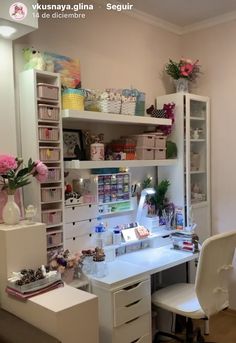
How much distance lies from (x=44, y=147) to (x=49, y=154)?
6 cm

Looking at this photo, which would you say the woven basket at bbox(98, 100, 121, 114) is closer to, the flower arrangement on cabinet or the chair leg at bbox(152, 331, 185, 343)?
the flower arrangement on cabinet

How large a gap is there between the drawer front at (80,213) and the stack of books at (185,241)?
78 cm

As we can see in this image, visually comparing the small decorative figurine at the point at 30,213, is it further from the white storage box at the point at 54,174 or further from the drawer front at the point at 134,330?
the drawer front at the point at 134,330

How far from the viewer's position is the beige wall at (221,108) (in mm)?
3410

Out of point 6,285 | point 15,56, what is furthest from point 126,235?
point 15,56

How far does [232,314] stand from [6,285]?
2290 millimetres

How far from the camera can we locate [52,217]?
241 centimetres

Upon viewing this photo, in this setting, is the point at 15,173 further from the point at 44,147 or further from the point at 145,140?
the point at 145,140

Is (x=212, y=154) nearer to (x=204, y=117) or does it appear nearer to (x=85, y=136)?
(x=204, y=117)

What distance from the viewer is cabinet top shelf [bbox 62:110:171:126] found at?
8.09 ft

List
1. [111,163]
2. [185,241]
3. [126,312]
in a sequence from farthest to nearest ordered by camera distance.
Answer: [185,241], [111,163], [126,312]

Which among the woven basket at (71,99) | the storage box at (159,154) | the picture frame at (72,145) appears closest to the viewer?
the woven basket at (71,99)

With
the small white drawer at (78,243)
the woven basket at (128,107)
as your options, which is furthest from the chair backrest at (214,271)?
the woven basket at (128,107)

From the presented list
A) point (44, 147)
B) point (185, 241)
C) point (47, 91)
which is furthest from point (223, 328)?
point (47, 91)
